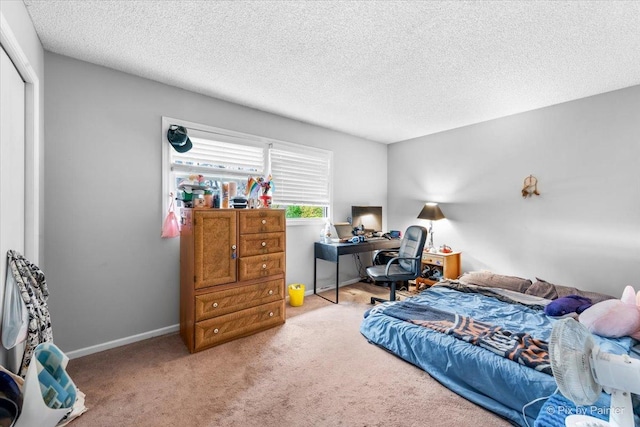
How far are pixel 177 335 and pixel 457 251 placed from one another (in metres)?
3.88

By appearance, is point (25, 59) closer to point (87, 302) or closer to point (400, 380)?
point (87, 302)

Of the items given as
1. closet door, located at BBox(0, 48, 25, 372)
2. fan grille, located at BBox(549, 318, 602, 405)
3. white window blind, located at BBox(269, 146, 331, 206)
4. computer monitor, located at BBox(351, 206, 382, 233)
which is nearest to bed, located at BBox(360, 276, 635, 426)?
fan grille, located at BBox(549, 318, 602, 405)

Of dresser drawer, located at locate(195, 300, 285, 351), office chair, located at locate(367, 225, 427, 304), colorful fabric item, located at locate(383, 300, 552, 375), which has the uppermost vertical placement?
office chair, located at locate(367, 225, 427, 304)

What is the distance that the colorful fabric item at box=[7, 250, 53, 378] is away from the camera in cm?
142

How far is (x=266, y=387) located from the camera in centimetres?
191

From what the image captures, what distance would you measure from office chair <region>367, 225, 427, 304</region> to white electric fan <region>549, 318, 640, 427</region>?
2135 millimetres

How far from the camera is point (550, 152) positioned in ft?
10.7

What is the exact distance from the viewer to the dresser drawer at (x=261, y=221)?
8.74 feet

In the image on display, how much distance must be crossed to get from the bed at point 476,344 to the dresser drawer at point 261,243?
3.97 feet

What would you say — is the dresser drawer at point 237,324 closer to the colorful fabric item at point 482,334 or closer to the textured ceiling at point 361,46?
the colorful fabric item at point 482,334

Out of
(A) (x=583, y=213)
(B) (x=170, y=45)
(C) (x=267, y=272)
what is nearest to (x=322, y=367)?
(C) (x=267, y=272)

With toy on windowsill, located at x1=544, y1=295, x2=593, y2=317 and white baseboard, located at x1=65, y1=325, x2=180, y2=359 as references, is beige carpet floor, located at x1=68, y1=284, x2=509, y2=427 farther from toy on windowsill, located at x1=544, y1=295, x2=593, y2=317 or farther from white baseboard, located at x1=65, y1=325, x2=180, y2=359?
toy on windowsill, located at x1=544, y1=295, x2=593, y2=317

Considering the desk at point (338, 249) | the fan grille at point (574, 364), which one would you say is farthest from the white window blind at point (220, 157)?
the fan grille at point (574, 364)

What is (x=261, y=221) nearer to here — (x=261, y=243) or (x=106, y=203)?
(x=261, y=243)
